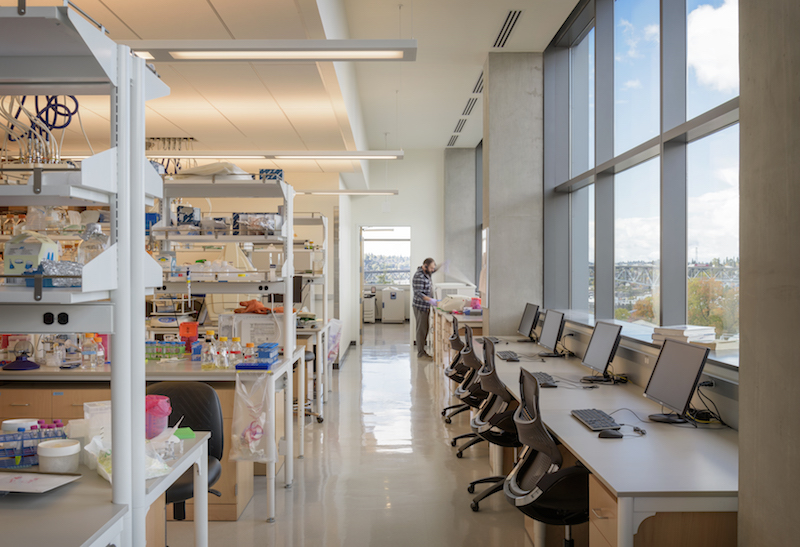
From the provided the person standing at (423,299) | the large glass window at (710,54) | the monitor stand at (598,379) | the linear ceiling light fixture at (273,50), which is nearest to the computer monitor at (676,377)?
the monitor stand at (598,379)

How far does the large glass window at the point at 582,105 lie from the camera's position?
16.5 feet

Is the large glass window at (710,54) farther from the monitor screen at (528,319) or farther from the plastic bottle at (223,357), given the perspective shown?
the plastic bottle at (223,357)

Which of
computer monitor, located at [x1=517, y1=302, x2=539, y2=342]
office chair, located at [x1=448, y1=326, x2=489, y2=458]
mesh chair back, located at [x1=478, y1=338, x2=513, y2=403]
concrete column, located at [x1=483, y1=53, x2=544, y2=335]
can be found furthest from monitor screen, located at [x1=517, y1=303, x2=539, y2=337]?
mesh chair back, located at [x1=478, y1=338, x2=513, y2=403]

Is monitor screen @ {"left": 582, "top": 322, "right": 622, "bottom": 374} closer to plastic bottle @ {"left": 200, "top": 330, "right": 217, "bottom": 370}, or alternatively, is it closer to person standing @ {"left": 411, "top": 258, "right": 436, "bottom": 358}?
plastic bottle @ {"left": 200, "top": 330, "right": 217, "bottom": 370}

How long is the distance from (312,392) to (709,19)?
4451mm

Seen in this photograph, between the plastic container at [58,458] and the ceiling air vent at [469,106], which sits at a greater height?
the ceiling air vent at [469,106]

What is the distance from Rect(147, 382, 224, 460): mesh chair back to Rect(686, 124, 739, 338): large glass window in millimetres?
2617

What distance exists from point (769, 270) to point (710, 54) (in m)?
2.11

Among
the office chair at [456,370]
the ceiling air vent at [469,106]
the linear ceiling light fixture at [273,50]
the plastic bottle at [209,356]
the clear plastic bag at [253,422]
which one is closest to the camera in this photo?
the linear ceiling light fixture at [273,50]

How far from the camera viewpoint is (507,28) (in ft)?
16.4

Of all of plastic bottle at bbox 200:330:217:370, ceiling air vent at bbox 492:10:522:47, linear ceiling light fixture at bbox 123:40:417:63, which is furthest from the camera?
ceiling air vent at bbox 492:10:522:47

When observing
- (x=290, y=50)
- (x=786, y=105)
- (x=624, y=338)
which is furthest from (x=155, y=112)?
(x=786, y=105)

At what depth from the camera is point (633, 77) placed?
4.05 meters

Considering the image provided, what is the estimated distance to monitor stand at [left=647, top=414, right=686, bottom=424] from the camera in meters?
2.41
